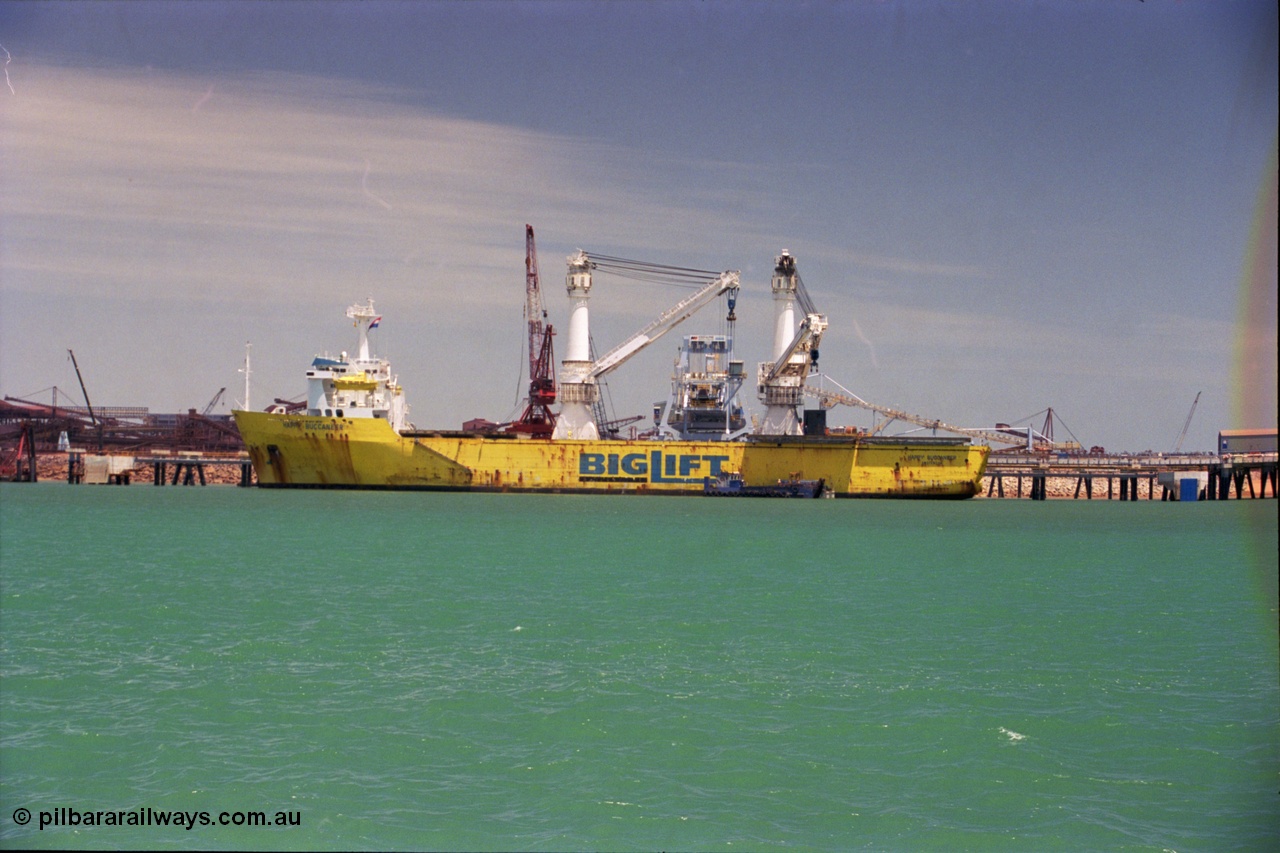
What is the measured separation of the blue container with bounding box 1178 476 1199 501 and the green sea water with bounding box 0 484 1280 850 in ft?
255

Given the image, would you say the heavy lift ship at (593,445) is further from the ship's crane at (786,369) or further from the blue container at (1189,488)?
the blue container at (1189,488)

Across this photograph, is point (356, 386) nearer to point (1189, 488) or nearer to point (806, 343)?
point (806, 343)

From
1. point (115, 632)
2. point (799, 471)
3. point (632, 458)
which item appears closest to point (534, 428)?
point (632, 458)

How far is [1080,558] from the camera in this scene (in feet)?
130

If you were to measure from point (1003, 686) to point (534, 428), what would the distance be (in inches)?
3166

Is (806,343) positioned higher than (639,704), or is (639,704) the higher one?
(806,343)

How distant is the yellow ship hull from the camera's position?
73.8 m

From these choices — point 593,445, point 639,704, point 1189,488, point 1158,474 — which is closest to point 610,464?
point 593,445

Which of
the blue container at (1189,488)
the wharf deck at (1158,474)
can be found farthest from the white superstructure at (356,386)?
the blue container at (1189,488)

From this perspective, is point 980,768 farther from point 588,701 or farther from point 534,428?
point 534,428

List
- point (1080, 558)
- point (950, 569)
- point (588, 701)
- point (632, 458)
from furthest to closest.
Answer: point (632, 458) → point (1080, 558) → point (950, 569) → point (588, 701)

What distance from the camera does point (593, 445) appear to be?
248 feet

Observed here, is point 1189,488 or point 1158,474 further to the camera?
point 1158,474

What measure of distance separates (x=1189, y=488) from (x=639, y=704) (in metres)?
102
